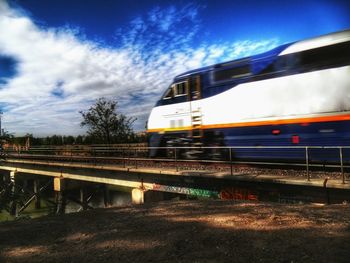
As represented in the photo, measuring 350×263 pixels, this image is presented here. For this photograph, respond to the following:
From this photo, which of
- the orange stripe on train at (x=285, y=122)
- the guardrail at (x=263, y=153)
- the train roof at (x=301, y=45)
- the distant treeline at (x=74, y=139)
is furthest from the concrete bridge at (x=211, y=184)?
the distant treeline at (x=74, y=139)

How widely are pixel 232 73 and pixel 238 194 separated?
4781mm

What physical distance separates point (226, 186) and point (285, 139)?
8.61 feet

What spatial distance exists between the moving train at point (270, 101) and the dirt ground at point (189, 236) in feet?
12.0

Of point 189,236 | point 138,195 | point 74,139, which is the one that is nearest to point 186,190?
point 138,195

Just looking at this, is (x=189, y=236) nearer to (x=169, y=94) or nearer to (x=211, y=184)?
(x=211, y=184)

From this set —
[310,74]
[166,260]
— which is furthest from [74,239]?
[310,74]

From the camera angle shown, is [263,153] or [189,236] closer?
[189,236]

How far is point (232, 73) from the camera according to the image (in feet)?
41.4

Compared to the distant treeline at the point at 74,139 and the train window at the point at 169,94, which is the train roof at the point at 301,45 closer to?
the train window at the point at 169,94

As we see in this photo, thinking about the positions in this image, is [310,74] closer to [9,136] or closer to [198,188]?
[198,188]

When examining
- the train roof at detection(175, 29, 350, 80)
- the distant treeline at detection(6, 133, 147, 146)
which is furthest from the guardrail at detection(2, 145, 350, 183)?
the distant treeline at detection(6, 133, 147, 146)

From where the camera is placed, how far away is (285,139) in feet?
36.1

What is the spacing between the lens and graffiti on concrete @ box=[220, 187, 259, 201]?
10539mm

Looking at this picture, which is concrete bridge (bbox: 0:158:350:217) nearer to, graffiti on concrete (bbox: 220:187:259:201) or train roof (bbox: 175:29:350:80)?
graffiti on concrete (bbox: 220:187:259:201)
